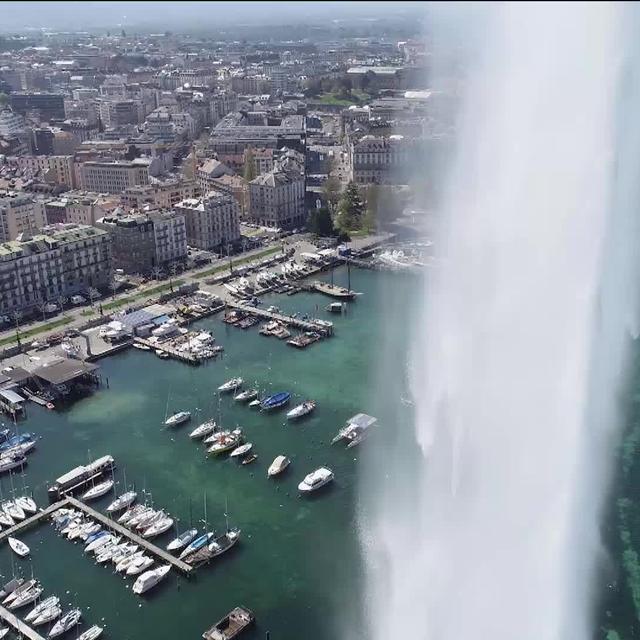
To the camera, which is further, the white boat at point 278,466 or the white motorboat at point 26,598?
the white boat at point 278,466

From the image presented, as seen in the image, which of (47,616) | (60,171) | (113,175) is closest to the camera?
(47,616)

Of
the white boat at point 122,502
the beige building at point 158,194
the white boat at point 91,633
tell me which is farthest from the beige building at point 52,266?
the white boat at point 91,633

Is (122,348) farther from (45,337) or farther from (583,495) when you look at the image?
(583,495)

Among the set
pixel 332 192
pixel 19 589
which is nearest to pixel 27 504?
pixel 19 589

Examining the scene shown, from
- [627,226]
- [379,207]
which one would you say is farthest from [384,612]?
[379,207]

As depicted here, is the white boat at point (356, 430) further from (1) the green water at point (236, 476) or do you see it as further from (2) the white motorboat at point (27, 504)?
(2) the white motorboat at point (27, 504)

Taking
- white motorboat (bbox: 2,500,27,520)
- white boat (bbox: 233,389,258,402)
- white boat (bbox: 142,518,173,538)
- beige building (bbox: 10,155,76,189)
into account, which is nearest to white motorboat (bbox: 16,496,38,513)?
white motorboat (bbox: 2,500,27,520)

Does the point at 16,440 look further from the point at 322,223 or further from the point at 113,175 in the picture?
the point at 113,175
